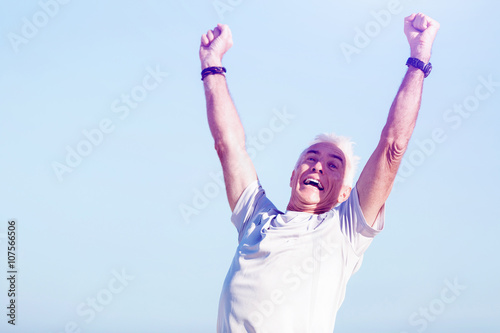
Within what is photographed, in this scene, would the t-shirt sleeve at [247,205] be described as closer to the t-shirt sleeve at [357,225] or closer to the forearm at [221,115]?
the forearm at [221,115]

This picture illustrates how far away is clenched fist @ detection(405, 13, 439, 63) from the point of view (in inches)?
130

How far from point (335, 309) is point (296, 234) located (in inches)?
17.3

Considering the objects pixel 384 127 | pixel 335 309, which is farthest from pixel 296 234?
pixel 384 127

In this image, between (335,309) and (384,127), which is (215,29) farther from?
(335,309)

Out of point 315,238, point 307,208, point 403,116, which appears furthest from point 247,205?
point 403,116

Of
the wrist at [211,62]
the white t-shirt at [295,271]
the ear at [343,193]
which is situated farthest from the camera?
the wrist at [211,62]

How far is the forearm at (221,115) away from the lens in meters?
3.75

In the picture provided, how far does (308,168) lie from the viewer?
11.9 ft

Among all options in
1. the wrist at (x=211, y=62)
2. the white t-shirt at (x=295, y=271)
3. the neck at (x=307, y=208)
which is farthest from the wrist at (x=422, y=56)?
the wrist at (x=211, y=62)

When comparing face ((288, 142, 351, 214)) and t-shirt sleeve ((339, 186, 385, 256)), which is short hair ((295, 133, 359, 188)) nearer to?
face ((288, 142, 351, 214))

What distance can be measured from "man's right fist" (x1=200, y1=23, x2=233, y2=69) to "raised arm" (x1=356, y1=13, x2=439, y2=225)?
1.29 m

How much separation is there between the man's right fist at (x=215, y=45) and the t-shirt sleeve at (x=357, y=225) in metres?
1.36

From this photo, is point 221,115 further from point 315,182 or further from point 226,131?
point 315,182

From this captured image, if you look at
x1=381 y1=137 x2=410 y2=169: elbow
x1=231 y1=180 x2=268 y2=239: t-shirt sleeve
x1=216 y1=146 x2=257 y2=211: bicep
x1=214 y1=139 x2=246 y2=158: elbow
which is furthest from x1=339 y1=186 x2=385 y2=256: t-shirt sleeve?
x1=214 y1=139 x2=246 y2=158: elbow
